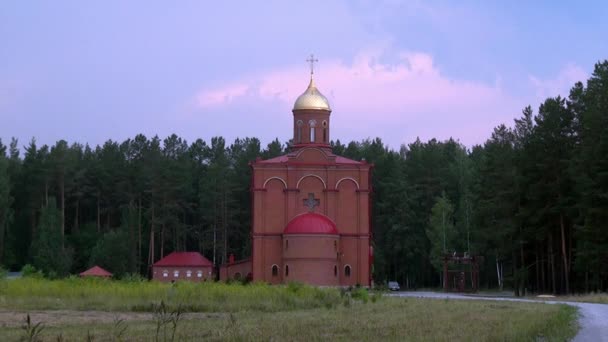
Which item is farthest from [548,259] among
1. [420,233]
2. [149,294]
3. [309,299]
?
[149,294]

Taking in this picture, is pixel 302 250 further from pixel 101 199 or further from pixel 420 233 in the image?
pixel 101 199

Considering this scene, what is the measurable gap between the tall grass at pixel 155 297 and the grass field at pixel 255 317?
34mm

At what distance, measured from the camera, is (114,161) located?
3472 inches

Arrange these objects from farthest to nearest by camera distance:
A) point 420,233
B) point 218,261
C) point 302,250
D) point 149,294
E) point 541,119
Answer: point 218,261
point 420,233
point 302,250
point 541,119
point 149,294

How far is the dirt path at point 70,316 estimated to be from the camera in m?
23.8

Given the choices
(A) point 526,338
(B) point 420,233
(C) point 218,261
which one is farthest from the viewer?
(C) point 218,261

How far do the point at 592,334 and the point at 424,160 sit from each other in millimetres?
63399

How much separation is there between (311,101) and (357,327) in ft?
163

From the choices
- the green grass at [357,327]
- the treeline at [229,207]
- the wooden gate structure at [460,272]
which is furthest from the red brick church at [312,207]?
the green grass at [357,327]

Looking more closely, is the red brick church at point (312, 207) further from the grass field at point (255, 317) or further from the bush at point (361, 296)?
the grass field at point (255, 317)

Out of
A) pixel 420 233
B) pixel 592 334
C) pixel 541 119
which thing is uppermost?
pixel 541 119

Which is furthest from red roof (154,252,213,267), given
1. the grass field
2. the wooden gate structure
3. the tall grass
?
the tall grass

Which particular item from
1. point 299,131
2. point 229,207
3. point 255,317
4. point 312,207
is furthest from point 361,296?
point 229,207

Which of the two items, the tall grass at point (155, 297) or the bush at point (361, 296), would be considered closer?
the tall grass at point (155, 297)
